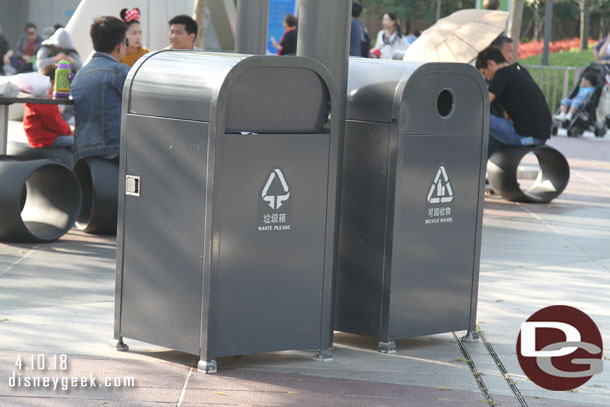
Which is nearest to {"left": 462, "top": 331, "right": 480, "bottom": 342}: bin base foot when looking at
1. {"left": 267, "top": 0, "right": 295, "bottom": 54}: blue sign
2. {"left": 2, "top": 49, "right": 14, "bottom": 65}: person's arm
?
{"left": 267, "top": 0, "right": 295, "bottom": 54}: blue sign

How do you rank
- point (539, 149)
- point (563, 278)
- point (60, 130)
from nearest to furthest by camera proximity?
point (563, 278) → point (60, 130) → point (539, 149)

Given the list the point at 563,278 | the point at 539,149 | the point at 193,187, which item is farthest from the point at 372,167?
the point at 539,149

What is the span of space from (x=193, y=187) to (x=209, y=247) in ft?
0.94

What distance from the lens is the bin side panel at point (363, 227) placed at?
523 centimetres

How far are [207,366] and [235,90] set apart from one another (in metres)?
1.26

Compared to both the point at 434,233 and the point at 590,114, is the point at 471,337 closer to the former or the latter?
the point at 434,233

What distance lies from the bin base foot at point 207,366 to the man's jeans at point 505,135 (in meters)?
6.71

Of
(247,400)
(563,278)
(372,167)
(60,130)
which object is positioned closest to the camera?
(247,400)

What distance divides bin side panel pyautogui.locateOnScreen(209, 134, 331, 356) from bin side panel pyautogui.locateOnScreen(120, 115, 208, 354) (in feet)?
0.36

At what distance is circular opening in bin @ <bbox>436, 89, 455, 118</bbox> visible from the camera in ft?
17.9

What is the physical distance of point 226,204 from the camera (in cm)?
469

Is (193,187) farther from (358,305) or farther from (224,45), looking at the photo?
(224,45)

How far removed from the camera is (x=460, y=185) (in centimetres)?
548

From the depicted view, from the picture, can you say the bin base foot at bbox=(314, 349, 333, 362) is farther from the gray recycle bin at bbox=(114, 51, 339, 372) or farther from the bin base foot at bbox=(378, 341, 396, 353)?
the bin base foot at bbox=(378, 341, 396, 353)
